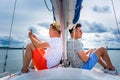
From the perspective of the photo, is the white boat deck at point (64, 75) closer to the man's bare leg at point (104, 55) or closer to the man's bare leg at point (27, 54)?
the man's bare leg at point (27, 54)

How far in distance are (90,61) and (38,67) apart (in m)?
0.71

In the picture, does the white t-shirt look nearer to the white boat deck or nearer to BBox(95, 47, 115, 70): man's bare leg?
BBox(95, 47, 115, 70): man's bare leg

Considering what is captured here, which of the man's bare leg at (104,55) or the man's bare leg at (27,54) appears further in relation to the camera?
the man's bare leg at (104,55)

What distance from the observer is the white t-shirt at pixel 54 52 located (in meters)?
3.58

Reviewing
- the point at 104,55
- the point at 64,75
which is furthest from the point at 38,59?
the point at 64,75

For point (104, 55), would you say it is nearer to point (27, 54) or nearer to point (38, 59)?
point (38, 59)

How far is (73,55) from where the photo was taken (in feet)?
11.9

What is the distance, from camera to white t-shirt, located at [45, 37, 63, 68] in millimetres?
3576

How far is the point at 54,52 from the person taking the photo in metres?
3.61

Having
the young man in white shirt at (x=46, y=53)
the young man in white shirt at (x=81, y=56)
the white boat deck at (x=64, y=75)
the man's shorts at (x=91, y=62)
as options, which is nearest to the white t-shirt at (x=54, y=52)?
the young man in white shirt at (x=46, y=53)

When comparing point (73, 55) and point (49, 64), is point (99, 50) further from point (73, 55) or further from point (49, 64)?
point (49, 64)

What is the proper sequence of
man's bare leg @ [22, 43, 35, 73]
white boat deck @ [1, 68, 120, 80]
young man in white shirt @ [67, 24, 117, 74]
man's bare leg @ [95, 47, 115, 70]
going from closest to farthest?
white boat deck @ [1, 68, 120, 80] < man's bare leg @ [22, 43, 35, 73] < young man in white shirt @ [67, 24, 117, 74] < man's bare leg @ [95, 47, 115, 70]

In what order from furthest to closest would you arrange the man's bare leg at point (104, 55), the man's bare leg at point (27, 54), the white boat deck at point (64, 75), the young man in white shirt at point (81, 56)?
the man's bare leg at point (104, 55), the young man in white shirt at point (81, 56), the man's bare leg at point (27, 54), the white boat deck at point (64, 75)

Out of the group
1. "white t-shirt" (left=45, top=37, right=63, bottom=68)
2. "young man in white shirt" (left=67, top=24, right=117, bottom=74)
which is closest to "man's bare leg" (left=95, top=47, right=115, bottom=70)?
"young man in white shirt" (left=67, top=24, right=117, bottom=74)
